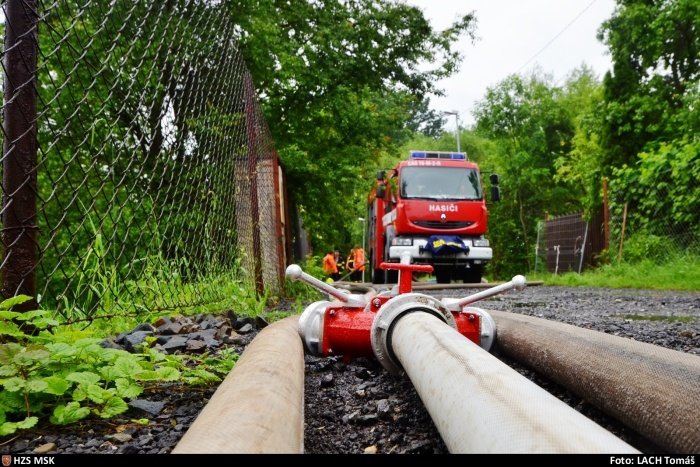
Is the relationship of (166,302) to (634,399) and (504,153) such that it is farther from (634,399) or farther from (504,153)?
(504,153)

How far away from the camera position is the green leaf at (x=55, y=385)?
58.0 inches

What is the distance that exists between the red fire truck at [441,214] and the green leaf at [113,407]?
400 inches

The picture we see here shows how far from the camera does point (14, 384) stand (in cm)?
145

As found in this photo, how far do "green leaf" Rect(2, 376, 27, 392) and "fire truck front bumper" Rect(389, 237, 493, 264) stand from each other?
10319 millimetres

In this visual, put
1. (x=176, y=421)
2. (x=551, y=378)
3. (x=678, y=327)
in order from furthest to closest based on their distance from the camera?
(x=678, y=327)
(x=551, y=378)
(x=176, y=421)

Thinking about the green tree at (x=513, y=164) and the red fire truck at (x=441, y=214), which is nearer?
the red fire truck at (x=441, y=214)

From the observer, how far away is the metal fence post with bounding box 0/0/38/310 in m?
1.92

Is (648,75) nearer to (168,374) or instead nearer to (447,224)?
(447,224)

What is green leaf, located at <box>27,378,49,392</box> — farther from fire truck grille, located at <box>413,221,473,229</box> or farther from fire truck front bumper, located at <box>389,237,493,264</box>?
fire truck grille, located at <box>413,221,473,229</box>

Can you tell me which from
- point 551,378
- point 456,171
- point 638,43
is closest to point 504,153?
point 638,43

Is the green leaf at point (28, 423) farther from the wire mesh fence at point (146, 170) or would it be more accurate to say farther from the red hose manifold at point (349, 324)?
the red hose manifold at point (349, 324)

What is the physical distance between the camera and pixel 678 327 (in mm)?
3504

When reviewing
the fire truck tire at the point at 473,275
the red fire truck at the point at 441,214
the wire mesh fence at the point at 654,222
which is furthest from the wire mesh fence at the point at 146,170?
the wire mesh fence at the point at 654,222
